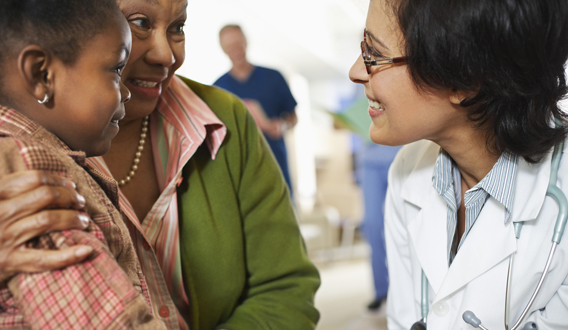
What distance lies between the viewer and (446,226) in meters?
1.26

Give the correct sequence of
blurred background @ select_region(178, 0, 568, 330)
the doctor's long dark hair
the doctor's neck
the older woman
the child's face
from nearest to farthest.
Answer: the child's face < the doctor's long dark hair < the older woman < the doctor's neck < blurred background @ select_region(178, 0, 568, 330)

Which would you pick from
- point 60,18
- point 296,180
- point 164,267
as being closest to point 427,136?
point 164,267

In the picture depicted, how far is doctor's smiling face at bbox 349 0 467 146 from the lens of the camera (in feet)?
3.63

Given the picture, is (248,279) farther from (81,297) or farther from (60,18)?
(60,18)

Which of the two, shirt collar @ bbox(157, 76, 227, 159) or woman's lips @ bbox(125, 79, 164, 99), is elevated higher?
woman's lips @ bbox(125, 79, 164, 99)

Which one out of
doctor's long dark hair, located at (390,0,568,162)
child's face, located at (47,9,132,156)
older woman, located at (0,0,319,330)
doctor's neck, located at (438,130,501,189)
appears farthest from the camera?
doctor's neck, located at (438,130,501,189)

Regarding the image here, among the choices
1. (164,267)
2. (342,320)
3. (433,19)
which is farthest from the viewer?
(342,320)

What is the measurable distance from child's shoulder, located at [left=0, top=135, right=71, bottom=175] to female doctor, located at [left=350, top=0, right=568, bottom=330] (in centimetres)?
72

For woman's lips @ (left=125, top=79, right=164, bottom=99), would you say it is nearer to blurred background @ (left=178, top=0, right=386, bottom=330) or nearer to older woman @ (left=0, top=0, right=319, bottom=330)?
older woman @ (left=0, top=0, right=319, bottom=330)

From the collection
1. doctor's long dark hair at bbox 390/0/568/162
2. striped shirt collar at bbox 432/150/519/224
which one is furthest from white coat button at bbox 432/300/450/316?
doctor's long dark hair at bbox 390/0/568/162

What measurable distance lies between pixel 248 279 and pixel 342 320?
191cm

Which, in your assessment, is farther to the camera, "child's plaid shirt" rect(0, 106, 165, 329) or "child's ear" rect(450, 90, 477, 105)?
"child's ear" rect(450, 90, 477, 105)

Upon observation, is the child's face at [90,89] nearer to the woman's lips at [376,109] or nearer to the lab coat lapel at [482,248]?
the woman's lips at [376,109]

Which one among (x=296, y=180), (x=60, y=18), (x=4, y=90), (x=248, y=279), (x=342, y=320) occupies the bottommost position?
(x=296, y=180)
